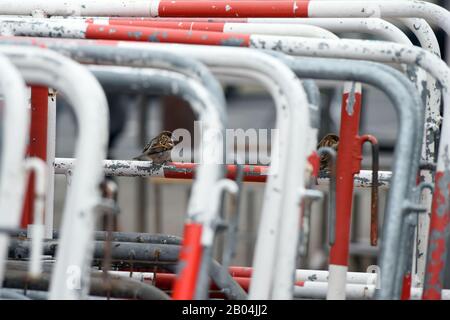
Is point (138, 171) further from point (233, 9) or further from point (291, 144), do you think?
point (291, 144)

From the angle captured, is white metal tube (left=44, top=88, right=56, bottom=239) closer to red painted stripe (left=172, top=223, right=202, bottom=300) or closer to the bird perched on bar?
the bird perched on bar

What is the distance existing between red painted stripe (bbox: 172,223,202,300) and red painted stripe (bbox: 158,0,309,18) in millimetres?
1183

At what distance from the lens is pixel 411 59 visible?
2459 millimetres

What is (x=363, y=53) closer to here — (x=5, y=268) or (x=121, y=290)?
(x=121, y=290)

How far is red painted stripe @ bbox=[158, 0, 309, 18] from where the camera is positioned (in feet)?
9.95

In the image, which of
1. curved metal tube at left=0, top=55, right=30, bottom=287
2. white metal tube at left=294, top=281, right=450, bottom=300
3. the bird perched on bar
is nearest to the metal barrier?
curved metal tube at left=0, top=55, right=30, bottom=287

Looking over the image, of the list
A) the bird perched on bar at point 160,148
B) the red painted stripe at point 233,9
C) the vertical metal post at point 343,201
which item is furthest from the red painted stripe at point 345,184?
the bird perched on bar at point 160,148

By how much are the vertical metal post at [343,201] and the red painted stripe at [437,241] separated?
269 millimetres

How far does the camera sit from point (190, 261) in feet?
6.50

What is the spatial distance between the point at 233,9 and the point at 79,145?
4.23 feet

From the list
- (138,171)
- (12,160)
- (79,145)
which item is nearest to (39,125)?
(138,171)

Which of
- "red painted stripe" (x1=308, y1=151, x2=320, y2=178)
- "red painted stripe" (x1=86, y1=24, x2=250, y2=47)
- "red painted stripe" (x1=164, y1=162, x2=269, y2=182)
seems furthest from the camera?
"red painted stripe" (x1=164, y1=162, x2=269, y2=182)
